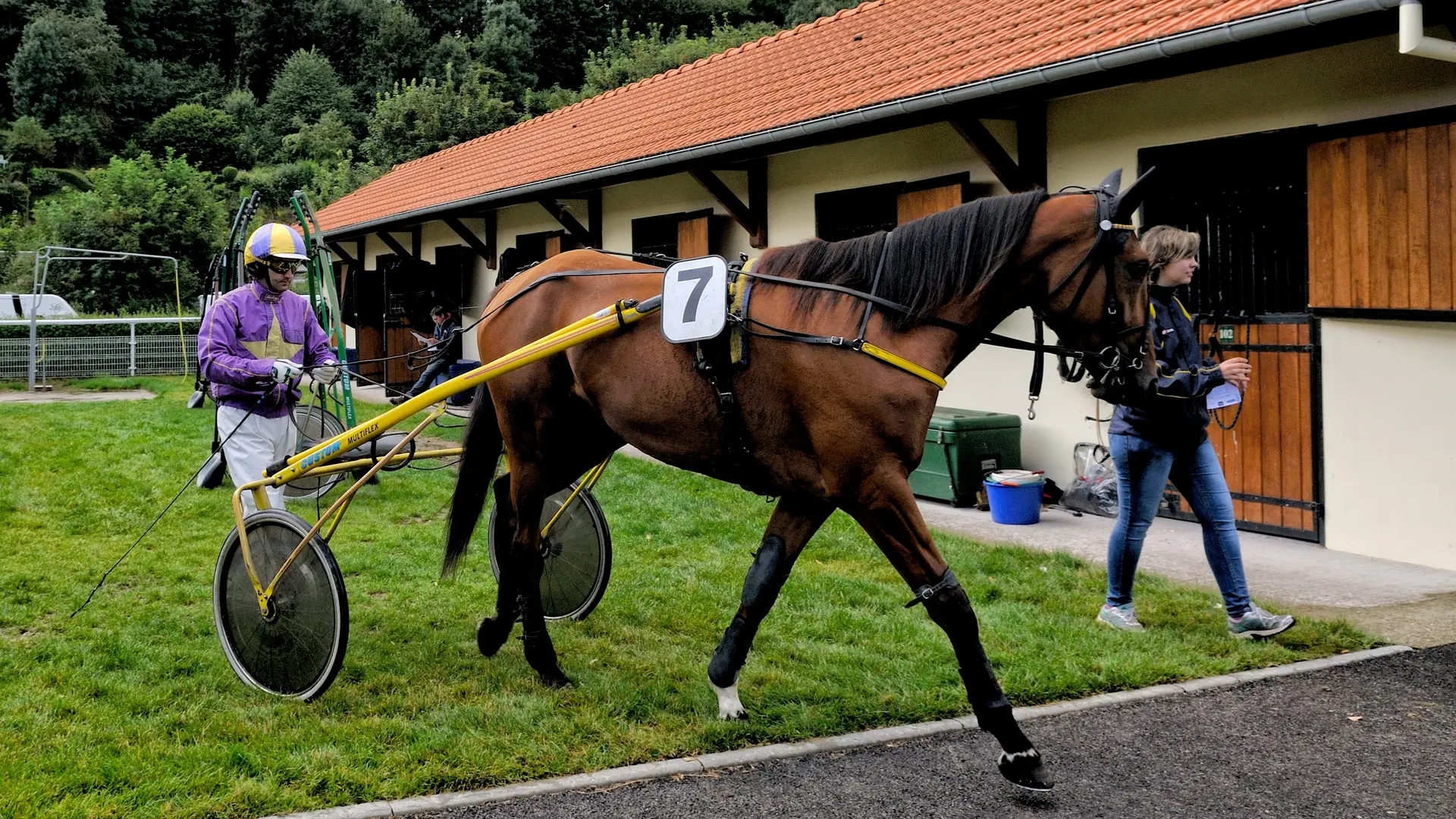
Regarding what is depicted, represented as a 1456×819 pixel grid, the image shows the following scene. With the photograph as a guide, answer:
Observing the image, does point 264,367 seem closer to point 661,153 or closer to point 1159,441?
point 1159,441

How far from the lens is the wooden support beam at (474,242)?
16625 mm

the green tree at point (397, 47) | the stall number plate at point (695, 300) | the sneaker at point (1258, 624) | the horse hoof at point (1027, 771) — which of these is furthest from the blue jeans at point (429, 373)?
the green tree at point (397, 47)

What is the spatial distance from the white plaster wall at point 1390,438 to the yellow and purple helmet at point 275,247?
19.5 ft

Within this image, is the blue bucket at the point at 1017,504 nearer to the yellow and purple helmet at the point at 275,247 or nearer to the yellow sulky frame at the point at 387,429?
the yellow sulky frame at the point at 387,429

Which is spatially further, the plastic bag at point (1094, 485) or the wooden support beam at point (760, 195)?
the wooden support beam at point (760, 195)

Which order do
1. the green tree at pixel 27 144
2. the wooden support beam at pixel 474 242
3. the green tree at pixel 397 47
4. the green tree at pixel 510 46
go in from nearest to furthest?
the wooden support beam at pixel 474 242 → the green tree at pixel 510 46 → the green tree at pixel 27 144 → the green tree at pixel 397 47

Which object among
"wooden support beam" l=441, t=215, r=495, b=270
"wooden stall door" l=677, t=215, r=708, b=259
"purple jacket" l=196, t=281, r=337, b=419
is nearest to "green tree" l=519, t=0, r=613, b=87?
"wooden support beam" l=441, t=215, r=495, b=270

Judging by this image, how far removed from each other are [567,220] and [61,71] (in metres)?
49.1

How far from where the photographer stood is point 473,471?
17.4 feet

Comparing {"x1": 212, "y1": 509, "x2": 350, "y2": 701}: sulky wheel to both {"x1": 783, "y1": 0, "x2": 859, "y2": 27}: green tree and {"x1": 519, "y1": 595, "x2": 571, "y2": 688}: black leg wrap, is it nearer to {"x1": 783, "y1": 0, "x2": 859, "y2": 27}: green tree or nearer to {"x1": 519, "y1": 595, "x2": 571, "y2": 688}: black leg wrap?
{"x1": 519, "y1": 595, "x2": 571, "y2": 688}: black leg wrap

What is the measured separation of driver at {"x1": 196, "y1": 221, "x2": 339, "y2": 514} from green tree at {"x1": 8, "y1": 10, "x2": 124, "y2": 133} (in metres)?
54.9

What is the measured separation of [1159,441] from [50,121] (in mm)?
58747

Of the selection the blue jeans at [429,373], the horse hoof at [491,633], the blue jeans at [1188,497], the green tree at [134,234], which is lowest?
the horse hoof at [491,633]

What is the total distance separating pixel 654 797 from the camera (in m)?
3.58
